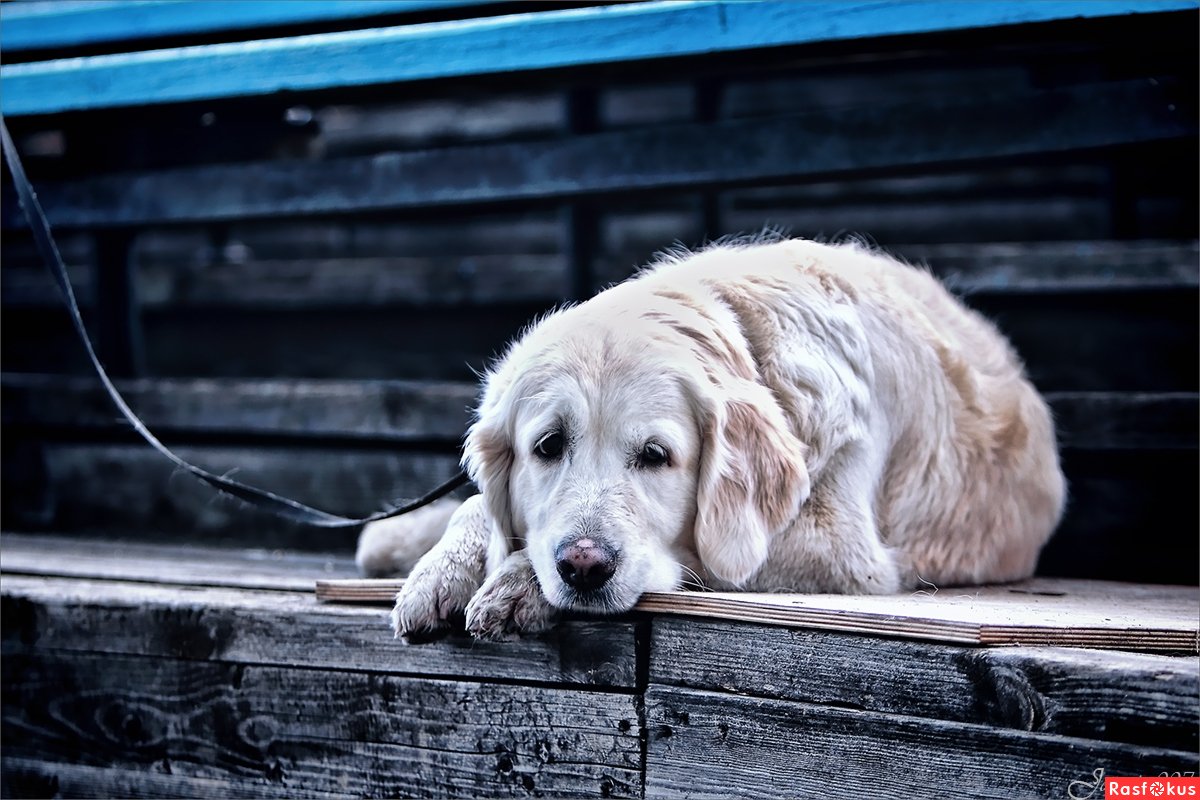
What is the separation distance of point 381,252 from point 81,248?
2.31 meters

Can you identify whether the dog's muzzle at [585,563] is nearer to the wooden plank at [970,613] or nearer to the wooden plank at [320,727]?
the wooden plank at [970,613]

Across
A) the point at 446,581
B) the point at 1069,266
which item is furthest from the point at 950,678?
the point at 1069,266

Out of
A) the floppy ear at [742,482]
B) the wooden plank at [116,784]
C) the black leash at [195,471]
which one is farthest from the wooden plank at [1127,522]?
the wooden plank at [116,784]

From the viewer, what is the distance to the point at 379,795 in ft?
8.54

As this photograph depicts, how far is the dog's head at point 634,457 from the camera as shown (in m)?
2.29

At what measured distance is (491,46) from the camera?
354 cm

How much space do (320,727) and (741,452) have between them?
1.30m

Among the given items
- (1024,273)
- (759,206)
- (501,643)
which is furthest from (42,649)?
(759,206)

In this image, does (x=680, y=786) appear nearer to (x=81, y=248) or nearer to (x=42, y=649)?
(x=42, y=649)

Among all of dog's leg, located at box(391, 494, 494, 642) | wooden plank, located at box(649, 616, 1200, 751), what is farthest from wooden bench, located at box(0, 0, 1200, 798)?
dog's leg, located at box(391, 494, 494, 642)

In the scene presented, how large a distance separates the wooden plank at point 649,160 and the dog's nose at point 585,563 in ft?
5.99

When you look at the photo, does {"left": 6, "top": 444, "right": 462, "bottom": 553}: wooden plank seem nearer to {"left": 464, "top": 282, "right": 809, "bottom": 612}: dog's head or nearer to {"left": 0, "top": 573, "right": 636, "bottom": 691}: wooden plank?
{"left": 0, "top": 573, "right": 636, "bottom": 691}: wooden plank

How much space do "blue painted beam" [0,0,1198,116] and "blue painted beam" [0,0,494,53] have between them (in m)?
0.10

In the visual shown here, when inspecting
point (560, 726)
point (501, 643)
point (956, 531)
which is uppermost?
point (956, 531)
